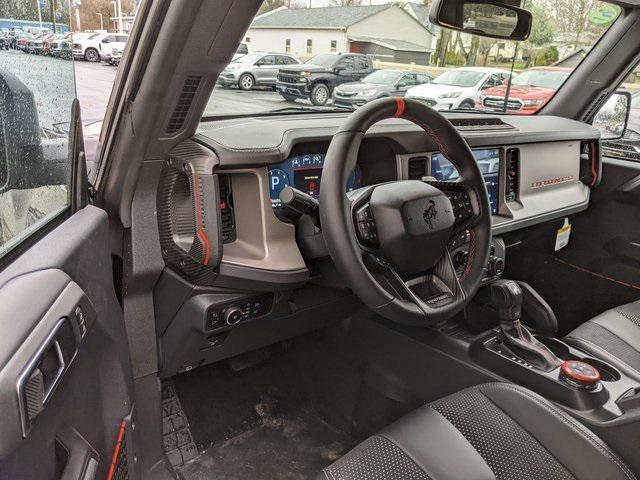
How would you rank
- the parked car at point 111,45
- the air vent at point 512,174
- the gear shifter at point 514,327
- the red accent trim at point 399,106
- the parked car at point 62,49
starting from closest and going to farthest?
the parked car at point 62,49 < the parked car at point 111,45 < the red accent trim at point 399,106 < the gear shifter at point 514,327 < the air vent at point 512,174

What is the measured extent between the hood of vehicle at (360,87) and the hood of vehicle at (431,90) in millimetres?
133

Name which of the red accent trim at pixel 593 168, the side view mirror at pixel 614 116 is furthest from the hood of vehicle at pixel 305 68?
the side view mirror at pixel 614 116

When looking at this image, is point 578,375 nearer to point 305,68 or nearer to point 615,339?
point 615,339

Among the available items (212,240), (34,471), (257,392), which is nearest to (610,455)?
(212,240)

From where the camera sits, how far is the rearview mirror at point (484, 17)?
1857 millimetres

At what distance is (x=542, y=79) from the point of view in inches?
123

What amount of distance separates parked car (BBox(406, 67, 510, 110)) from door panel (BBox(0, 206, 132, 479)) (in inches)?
68.2

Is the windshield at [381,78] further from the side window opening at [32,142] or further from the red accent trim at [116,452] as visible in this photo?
the red accent trim at [116,452]

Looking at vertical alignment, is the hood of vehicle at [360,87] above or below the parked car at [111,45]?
below

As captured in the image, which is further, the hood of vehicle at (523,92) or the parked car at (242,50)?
the hood of vehicle at (523,92)

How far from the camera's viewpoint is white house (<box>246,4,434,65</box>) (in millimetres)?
2154

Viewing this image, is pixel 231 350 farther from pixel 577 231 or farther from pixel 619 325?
pixel 577 231

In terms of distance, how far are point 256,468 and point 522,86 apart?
246 centimetres

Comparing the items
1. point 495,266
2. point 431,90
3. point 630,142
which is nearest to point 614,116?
point 630,142
